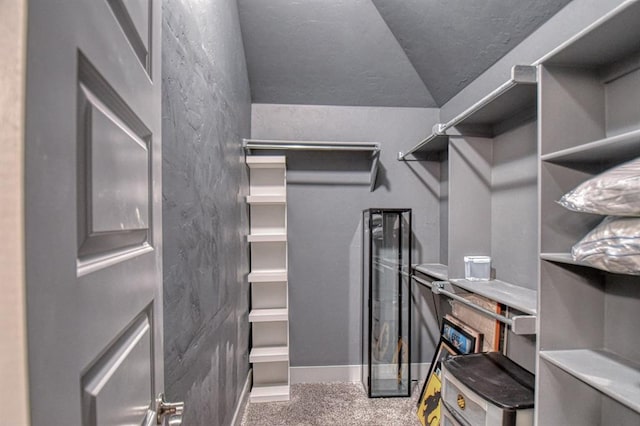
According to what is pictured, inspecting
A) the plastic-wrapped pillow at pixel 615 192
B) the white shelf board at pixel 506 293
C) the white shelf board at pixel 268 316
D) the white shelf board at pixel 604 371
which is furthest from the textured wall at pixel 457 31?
the white shelf board at pixel 268 316

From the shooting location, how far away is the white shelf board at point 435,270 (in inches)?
76.9

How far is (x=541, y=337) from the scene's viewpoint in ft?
3.57

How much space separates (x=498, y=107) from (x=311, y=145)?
4.09 feet

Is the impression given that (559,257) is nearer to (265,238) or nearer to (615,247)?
(615,247)

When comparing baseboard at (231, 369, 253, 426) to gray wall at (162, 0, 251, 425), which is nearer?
gray wall at (162, 0, 251, 425)

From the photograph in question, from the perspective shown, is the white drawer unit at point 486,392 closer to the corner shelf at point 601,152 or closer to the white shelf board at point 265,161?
the corner shelf at point 601,152

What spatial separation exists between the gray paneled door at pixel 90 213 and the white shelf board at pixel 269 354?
5.62 ft

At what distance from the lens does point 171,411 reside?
67 cm

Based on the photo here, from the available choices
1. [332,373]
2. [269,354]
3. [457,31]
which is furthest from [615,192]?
[332,373]

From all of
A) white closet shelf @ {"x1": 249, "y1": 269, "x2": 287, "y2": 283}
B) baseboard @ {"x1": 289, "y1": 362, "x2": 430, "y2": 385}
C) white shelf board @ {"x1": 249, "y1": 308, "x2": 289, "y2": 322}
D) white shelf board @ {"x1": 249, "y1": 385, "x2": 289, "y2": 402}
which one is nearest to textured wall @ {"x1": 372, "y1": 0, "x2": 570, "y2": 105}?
white closet shelf @ {"x1": 249, "y1": 269, "x2": 287, "y2": 283}

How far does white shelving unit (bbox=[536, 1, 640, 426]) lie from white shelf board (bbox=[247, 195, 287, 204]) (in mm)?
1634

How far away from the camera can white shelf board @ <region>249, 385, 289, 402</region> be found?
2217 mm

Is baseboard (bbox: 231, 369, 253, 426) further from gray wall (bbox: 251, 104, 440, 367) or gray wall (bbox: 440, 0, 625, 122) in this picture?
gray wall (bbox: 440, 0, 625, 122)

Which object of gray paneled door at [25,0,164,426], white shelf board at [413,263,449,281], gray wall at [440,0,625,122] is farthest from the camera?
white shelf board at [413,263,449,281]
